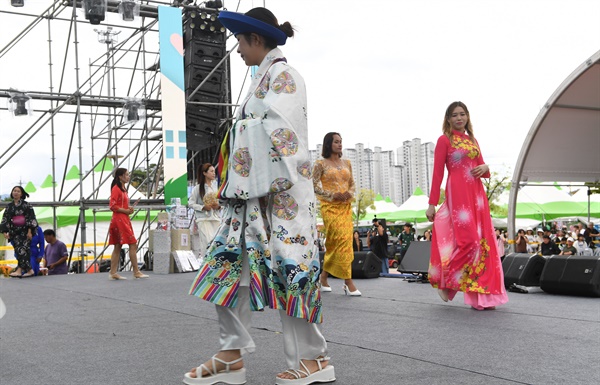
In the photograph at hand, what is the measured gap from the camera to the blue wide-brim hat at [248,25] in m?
2.88

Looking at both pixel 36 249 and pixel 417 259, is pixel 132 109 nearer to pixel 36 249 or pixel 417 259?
pixel 36 249

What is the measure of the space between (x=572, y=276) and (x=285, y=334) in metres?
A: 4.40

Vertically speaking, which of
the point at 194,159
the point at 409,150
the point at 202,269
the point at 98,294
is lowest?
the point at 98,294

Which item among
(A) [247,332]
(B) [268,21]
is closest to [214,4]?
(B) [268,21]

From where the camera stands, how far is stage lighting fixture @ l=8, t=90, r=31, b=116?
581 inches

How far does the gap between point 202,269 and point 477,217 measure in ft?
10.9

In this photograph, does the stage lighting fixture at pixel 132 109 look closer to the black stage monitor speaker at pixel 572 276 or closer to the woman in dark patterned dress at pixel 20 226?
the woman in dark patterned dress at pixel 20 226

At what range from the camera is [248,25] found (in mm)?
2900

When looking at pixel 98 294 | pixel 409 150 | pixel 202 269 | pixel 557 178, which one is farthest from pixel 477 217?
pixel 409 150

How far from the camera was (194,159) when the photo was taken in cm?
1753

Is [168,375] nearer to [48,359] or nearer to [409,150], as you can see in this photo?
[48,359]

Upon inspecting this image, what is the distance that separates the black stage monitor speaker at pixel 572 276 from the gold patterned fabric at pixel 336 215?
189cm

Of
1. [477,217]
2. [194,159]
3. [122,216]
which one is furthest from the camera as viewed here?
[194,159]

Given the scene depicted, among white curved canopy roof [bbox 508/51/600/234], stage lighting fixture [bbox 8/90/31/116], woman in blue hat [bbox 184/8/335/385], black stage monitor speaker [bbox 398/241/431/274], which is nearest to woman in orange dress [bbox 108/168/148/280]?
black stage monitor speaker [bbox 398/241/431/274]
